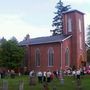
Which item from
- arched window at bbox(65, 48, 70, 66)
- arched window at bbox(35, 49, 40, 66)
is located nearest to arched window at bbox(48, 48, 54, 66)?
arched window at bbox(65, 48, 70, 66)

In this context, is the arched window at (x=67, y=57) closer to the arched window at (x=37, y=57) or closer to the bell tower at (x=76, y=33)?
the bell tower at (x=76, y=33)

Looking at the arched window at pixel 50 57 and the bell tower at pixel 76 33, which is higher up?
the bell tower at pixel 76 33

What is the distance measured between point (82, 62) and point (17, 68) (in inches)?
475

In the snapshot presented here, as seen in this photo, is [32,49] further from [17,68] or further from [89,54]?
[89,54]

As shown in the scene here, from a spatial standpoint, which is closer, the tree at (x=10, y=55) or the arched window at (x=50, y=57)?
the tree at (x=10, y=55)

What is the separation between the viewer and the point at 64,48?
198 ft

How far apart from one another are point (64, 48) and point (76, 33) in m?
3.88

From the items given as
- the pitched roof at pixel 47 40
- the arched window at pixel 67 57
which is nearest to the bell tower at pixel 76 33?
the arched window at pixel 67 57

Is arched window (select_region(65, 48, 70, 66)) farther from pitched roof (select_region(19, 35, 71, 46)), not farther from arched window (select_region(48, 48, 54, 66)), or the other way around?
arched window (select_region(48, 48, 54, 66))

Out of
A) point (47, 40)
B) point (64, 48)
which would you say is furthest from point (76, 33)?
point (47, 40)

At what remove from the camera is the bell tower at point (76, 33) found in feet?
203

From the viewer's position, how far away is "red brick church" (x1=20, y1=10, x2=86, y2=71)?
60.4 m

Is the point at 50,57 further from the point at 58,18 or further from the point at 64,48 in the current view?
the point at 58,18

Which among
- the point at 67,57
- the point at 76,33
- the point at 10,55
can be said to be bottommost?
the point at 67,57
